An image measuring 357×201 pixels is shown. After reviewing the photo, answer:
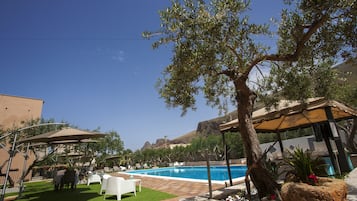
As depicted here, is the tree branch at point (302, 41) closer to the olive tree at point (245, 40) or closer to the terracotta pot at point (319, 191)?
the olive tree at point (245, 40)

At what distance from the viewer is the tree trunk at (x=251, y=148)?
516 cm

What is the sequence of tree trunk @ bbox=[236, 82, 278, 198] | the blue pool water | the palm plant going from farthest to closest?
1. the blue pool water
2. tree trunk @ bbox=[236, 82, 278, 198]
3. the palm plant

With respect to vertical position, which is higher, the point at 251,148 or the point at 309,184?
the point at 251,148

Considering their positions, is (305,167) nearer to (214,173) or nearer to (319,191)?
(319,191)

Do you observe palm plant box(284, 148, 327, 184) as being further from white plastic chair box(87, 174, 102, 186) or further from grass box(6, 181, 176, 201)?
white plastic chair box(87, 174, 102, 186)

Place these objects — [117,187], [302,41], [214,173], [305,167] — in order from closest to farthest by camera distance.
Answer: [305,167] < [302,41] < [117,187] < [214,173]

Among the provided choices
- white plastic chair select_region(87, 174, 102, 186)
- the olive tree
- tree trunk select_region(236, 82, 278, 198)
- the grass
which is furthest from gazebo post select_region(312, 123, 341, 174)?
white plastic chair select_region(87, 174, 102, 186)

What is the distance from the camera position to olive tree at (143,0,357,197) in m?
5.21

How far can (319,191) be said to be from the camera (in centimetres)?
316

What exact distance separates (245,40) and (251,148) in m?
3.38

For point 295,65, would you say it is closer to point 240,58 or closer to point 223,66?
point 240,58

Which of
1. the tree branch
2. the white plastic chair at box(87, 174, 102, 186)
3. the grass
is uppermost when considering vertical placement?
the tree branch

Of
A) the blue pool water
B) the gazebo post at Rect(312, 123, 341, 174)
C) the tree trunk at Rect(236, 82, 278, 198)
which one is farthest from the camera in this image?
the blue pool water

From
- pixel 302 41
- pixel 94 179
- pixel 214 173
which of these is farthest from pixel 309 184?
pixel 214 173
